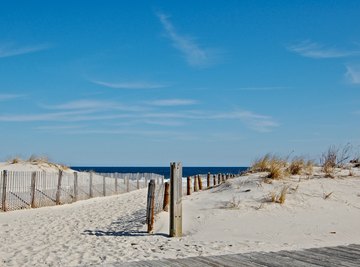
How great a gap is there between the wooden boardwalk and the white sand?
0.87 m

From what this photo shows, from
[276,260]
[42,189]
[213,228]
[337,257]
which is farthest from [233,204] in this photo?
[42,189]

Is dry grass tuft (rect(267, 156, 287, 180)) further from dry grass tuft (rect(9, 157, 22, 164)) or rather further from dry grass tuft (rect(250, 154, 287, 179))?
dry grass tuft (rect(9, 157, 22, 164))

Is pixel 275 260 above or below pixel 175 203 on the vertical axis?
below

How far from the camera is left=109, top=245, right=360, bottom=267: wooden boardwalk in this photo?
7.46 metres

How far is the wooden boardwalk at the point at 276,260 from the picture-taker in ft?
24.5

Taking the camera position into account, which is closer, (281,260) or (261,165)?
(281,260)

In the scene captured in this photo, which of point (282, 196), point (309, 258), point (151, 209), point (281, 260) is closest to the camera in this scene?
point (281, 260)

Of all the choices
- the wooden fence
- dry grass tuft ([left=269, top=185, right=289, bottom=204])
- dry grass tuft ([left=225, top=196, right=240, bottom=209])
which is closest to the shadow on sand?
dry grass tuft ([left=225, top=196, right=240, bottom=209])

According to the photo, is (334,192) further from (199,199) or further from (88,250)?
(88,250)

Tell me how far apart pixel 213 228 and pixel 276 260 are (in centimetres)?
446

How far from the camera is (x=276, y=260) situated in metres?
7.74

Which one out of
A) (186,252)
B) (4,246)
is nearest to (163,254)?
(186,252)

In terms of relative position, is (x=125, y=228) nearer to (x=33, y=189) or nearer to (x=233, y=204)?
(x=233, y=204)

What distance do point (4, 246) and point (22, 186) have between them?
11.1 metres
